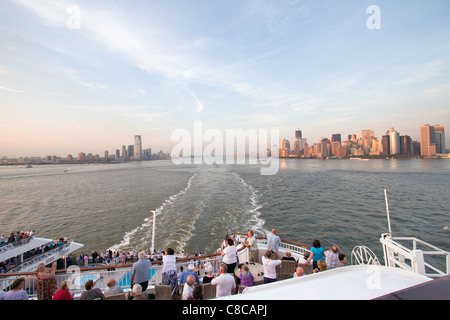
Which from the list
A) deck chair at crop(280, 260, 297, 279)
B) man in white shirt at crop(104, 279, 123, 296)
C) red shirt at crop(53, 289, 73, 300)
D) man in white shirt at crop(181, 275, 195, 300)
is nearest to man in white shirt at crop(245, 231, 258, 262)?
deck chair at crop(280, 260, 297, 279)

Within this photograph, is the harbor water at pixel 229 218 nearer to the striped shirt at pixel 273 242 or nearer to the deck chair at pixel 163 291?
the striped shirt at pixel 273 242

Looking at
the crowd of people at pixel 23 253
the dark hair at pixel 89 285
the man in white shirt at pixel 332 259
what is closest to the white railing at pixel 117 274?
the dark hair at pixel 89 285

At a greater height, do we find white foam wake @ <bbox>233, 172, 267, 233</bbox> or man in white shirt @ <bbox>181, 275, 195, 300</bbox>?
man in white shirt @ <bbox>181, 275, 195, 300</bbox>

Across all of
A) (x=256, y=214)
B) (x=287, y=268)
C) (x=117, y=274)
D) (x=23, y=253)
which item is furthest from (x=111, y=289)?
(x=256, y=214)

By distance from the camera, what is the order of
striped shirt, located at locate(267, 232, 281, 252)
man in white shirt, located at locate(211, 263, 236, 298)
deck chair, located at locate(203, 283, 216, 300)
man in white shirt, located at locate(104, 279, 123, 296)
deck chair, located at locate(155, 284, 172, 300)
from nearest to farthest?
man in white shirt, located at locate(211, 263, 236, 298)
man in white shirt, located at locate(104, 279, 123, 296)
deck chair, located at locate(203, 283, 216, 300)
deck chair, located at locate(155, 284, 172, 300)
striped shirt, located at locate(267, 232, 281, 252)

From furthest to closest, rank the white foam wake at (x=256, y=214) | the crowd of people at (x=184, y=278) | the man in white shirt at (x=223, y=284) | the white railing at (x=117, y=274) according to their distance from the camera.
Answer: the white foam wake at (x=256, y=214) → the white railing at (x=117, y=274) → the man in white shirt at (x=223, y=284) → the crowd of people at (x=184, y=278)

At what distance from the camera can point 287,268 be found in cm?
612

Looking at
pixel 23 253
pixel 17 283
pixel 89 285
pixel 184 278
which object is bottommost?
pixel 23 253

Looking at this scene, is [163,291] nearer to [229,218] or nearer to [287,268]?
[287,268]

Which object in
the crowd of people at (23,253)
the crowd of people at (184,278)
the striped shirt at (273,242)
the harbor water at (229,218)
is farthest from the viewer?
the harbor water at (229,218)

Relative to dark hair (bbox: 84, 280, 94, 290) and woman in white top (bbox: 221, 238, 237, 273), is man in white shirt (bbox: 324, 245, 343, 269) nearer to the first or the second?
woman in white top (bbox: 221, 238, 237, 273)

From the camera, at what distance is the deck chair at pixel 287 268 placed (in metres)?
6.07

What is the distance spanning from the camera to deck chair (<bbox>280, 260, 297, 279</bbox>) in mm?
6066
